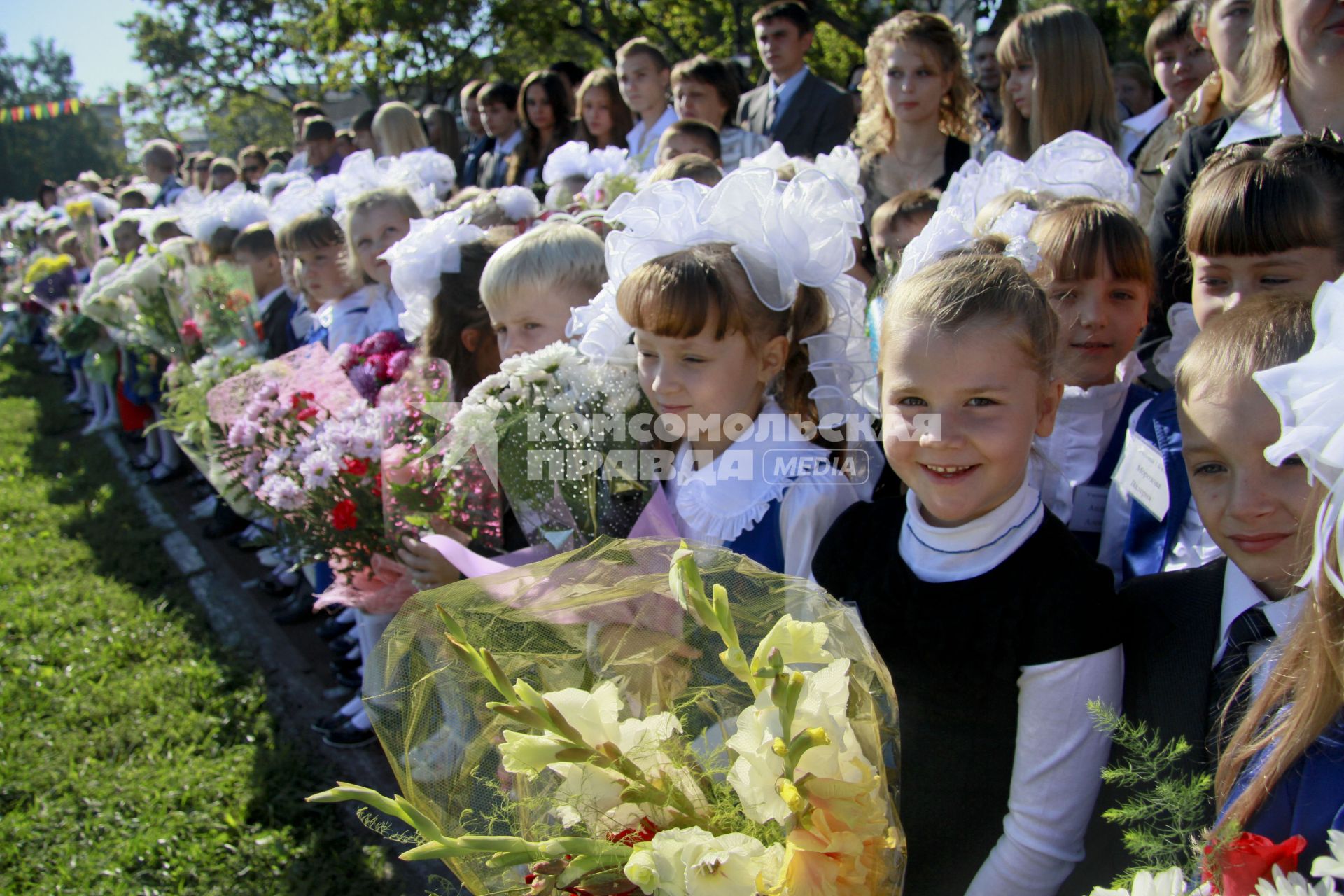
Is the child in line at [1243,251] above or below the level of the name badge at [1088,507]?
above

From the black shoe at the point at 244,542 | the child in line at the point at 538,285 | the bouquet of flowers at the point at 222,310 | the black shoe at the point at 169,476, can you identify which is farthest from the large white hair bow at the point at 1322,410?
the black shoe at the point at 169,476

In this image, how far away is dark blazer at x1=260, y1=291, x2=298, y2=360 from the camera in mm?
4992

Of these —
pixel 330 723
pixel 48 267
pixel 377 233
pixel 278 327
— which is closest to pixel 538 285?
pixel 377 233

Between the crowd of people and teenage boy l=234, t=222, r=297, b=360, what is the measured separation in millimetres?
1367

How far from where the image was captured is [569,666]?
118cm

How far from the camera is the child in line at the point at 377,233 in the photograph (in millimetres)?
4176

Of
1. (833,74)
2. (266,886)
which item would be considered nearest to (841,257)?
(266,886)

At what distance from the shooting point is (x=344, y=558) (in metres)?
2.66

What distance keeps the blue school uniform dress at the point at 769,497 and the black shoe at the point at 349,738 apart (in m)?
2.04

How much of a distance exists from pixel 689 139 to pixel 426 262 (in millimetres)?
1855

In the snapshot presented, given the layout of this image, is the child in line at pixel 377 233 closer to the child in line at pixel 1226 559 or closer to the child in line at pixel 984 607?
the child in line at pixel 984 607

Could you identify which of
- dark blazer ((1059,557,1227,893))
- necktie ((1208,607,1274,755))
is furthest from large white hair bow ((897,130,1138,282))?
necktie ((1208,607,1274,755))

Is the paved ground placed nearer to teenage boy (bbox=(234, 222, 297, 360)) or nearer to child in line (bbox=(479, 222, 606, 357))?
teenage boy (bbox=(234, 222, 297, 360))

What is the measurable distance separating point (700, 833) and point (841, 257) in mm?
1450
